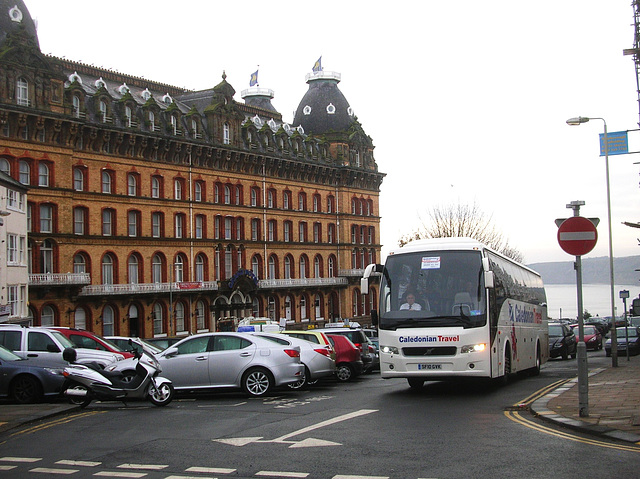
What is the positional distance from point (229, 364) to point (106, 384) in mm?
3273

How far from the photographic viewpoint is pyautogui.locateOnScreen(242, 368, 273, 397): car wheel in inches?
768

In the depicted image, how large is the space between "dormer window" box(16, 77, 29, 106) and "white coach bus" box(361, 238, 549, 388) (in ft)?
132

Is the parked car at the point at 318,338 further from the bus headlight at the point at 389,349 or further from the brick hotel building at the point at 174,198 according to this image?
the brick hotel building at the point at 174,198

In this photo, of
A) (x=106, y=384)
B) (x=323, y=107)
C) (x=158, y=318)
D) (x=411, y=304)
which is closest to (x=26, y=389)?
(x=106, y=384)

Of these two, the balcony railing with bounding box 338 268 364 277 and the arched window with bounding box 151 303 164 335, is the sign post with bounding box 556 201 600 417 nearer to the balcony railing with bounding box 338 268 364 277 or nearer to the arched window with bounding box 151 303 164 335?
the arched window with bounding box 151 303 164 335

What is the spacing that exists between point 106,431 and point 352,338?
1606cm

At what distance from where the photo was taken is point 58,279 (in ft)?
177

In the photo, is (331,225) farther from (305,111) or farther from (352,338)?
(352,338)

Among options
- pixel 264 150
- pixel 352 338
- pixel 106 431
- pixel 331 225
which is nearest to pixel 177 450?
pixel 106 431

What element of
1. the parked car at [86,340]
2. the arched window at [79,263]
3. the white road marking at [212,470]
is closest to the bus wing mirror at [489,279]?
the white road marking at [212,470]

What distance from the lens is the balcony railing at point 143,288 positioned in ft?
186

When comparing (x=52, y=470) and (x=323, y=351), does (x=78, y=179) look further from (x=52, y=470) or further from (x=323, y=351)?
(x=52, y=470)

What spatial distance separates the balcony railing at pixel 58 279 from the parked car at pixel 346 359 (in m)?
31.7

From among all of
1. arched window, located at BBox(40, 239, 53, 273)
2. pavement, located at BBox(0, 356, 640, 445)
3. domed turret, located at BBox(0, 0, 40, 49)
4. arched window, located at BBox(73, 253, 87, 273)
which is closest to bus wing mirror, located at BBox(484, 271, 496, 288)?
pavement, located at BBox(0, 356, 640, 445)
